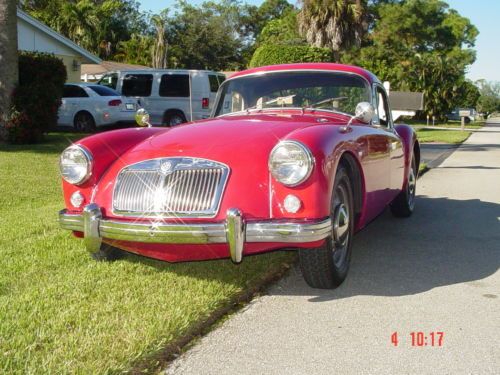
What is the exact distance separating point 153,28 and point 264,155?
→ 5970cm

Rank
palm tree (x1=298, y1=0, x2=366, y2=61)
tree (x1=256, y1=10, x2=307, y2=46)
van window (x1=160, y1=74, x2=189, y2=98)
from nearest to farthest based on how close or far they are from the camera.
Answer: van window (x1=160, y1=74, x2=189, y2=98) → palm tree (x1=298, y1=0, x2=366, y2=61) → tree (x1=256, y1=10, x2=307, y2=46)

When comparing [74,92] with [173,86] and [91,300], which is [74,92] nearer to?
[173,86]

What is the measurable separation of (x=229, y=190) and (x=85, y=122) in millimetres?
14143

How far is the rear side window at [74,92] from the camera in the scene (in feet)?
55.4

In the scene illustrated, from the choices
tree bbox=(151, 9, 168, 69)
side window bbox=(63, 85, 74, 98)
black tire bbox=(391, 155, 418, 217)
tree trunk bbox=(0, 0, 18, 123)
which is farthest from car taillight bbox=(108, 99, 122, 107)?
tree bbox=(151, 9, 168, 69)

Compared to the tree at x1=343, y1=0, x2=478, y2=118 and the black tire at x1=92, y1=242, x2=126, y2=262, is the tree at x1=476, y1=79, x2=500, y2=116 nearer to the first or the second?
the tree at x1=343, y1=0, x2=478, y2=118

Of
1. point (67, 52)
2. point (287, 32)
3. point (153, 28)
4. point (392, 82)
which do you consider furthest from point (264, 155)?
point (153, 28)

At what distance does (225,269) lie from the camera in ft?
14.7

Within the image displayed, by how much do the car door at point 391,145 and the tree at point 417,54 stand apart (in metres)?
33.9

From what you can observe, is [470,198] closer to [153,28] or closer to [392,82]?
[392,82]

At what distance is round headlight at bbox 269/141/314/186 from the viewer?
365 cm

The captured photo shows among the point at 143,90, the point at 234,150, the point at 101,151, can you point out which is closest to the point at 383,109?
the point at 234,150

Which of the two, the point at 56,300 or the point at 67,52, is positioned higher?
the point at 67,52

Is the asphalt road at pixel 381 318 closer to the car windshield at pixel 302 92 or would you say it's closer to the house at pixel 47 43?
the car windshield at pixel 302 92
